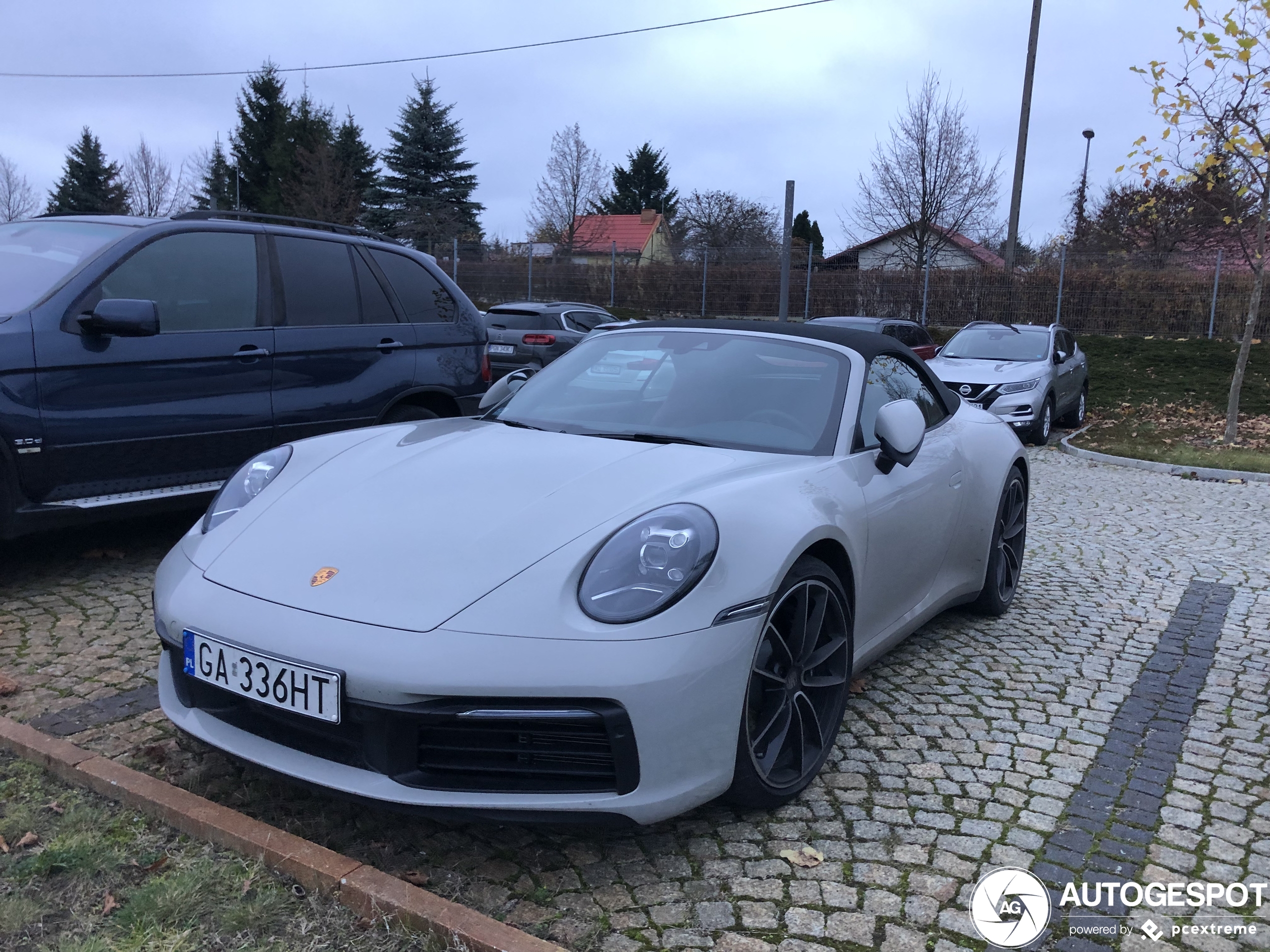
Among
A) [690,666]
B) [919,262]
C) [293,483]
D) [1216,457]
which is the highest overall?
[919,262]

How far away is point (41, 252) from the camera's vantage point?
16.0 ft

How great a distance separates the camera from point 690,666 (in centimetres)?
239

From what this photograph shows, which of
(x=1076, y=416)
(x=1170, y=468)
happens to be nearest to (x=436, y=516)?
(x=1170, y=468)

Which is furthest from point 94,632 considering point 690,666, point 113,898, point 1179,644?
point 1179,644

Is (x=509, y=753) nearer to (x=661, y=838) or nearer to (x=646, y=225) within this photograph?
(x=661, y=838)

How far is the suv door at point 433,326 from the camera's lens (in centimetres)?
614

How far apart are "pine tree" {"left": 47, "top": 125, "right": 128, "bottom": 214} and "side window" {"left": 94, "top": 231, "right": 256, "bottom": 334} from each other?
53847 millimetres

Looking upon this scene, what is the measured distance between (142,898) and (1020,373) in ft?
41.2

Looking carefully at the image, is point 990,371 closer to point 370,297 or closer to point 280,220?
point 370,297

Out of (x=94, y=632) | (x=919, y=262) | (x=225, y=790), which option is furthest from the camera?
(x=919, y=262)

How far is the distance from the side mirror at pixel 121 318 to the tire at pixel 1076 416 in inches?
531

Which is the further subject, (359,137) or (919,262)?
(359,137)

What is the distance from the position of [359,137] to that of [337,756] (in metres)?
50.8

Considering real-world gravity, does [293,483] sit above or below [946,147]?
below
